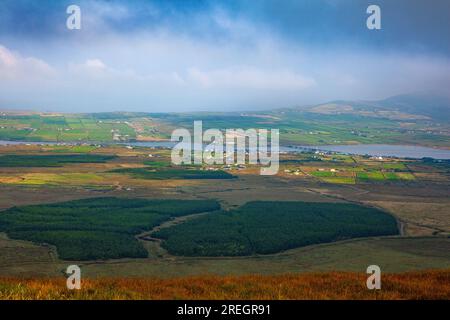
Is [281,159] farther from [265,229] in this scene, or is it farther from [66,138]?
[66,138]

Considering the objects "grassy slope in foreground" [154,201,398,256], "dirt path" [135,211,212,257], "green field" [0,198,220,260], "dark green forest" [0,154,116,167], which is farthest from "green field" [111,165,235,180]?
"dirt path" [135,211,212,257]

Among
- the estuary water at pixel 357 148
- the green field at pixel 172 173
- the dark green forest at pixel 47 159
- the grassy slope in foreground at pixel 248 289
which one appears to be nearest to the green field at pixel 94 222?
the green field at pixel 172 173

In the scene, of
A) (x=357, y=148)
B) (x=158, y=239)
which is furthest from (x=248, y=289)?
(x=357, y=148)

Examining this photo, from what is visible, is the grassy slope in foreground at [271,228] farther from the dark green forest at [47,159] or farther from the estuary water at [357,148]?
the estuary water at [357,148]
